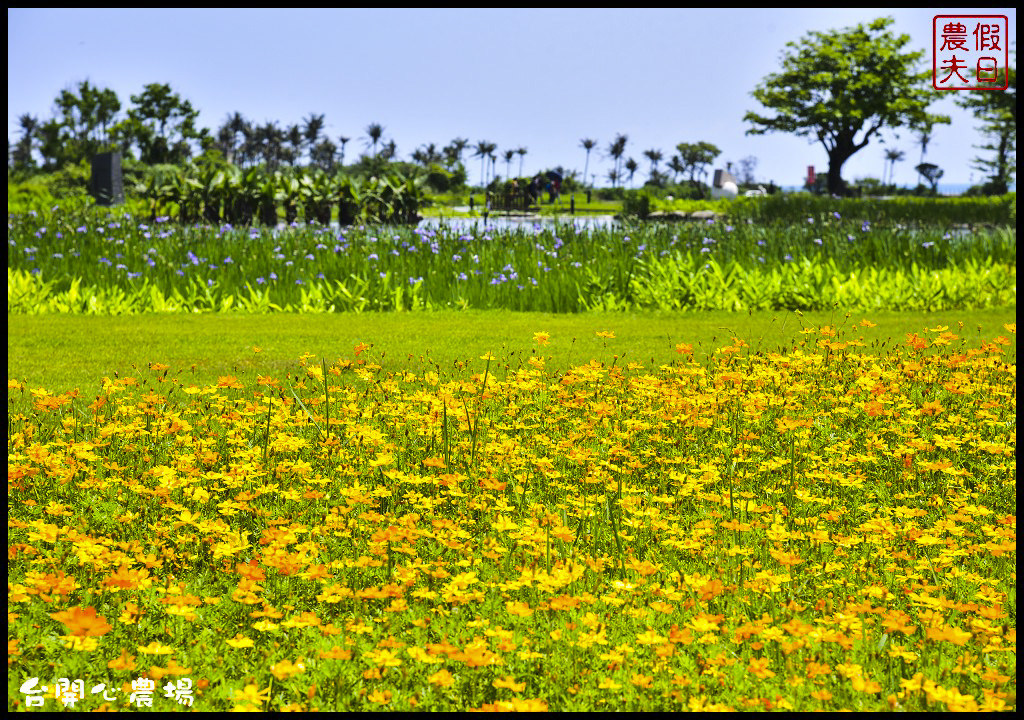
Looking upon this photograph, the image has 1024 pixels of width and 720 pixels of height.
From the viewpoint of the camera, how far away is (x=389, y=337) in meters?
9.65

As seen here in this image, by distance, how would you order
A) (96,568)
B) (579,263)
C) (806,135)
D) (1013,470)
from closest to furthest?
(96,568), (1013,470), (579,263), (806,135)

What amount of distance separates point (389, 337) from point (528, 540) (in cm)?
569

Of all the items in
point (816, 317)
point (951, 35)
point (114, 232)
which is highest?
point (951, 35)

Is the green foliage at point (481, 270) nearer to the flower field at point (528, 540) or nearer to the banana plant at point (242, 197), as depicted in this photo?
the flower field at point (528, 540)

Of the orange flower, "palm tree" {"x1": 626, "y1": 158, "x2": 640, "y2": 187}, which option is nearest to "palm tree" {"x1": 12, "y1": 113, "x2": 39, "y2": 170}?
"palm tree" {"x1": 626, "y1": 158, "x2": 640, "y2": 187}

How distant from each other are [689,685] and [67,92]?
201 feet

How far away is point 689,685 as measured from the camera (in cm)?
329

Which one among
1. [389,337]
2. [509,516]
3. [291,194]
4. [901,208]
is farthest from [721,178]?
[509,516]

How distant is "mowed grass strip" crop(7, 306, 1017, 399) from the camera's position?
8195 millimetres

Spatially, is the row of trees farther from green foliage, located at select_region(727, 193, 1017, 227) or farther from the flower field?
the flower field

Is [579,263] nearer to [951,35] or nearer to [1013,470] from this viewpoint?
[951,35]

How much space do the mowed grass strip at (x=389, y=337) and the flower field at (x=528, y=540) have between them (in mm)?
443

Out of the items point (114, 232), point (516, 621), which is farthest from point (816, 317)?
point (114, 232)

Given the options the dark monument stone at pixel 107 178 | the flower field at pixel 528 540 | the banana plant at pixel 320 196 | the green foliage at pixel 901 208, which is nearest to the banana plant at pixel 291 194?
the banana plant at pixel 320 196
